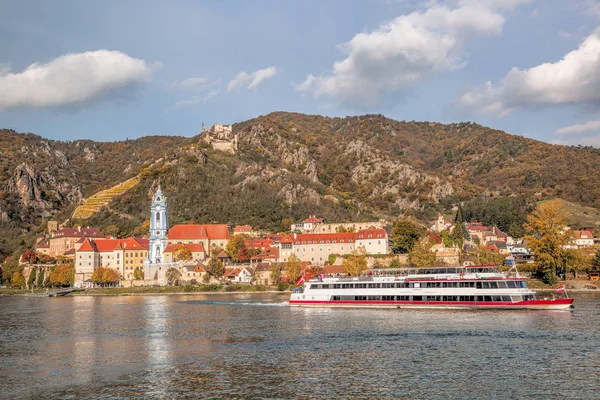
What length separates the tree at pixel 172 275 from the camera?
110 metres

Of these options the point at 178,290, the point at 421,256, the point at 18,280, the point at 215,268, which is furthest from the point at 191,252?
the point at 421,256

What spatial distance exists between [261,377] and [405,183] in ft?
560

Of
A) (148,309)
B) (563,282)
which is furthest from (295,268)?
(563,282)

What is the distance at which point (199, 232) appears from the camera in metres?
124

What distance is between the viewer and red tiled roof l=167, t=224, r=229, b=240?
12394 centimetres

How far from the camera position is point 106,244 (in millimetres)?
122688

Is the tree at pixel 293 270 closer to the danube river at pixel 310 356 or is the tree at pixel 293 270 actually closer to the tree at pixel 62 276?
the danube river at pixel 310 356

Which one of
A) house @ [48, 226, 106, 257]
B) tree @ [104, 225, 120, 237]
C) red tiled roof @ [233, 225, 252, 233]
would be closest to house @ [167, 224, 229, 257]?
red tiled roof @ [233, 225, 252, 233]

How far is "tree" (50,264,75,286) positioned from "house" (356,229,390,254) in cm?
5869

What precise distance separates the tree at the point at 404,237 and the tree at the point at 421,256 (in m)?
4.85

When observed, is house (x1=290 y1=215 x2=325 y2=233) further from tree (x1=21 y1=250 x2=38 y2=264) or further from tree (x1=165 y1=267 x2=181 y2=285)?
tree (x1=21 y1=250 x2=38 y2=264)

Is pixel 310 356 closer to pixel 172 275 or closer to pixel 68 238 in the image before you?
pixel 172 275

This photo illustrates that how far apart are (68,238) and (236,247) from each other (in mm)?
43748

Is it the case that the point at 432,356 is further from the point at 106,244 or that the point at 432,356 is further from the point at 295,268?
the point at 106,244
